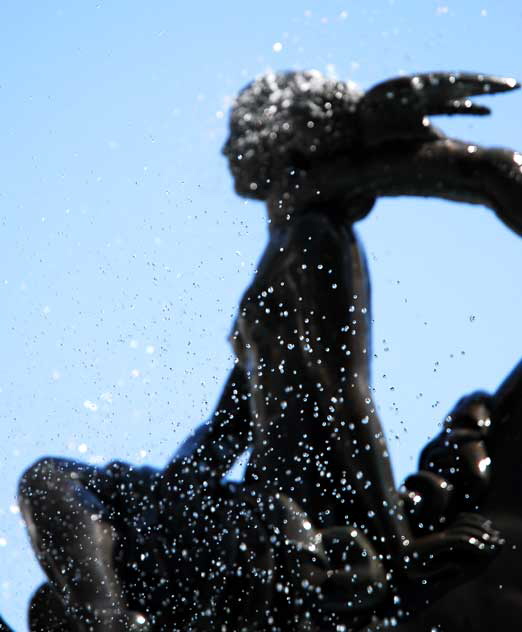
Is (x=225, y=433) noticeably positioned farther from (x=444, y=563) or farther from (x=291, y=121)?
(x=291, y=121)

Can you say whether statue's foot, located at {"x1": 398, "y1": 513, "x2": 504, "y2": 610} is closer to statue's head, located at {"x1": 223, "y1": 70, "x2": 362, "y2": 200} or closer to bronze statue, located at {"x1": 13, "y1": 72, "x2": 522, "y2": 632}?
bronze statue, located at {"x1": 13, "y1": 72, "x2": 522, "y2": 632}

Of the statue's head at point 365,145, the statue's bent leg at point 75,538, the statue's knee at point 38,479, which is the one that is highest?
the statue's head at point 365,145

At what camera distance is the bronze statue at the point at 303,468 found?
484 cm

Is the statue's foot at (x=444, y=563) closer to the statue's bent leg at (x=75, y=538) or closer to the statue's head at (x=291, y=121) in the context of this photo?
the statue's bent leg at (x=75, y=538)

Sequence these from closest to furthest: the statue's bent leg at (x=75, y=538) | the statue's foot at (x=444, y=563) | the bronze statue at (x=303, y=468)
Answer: the statue's bent leg at (x=75, y=538) → the bronze statue at (x=303, y=468) → the statue's foot at (x=444, y=563)

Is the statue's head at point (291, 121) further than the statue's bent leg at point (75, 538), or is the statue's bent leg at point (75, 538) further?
the statue's head at point (291, 121)

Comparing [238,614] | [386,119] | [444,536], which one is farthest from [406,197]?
[238,614]

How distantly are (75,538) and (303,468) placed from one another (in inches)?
27.5

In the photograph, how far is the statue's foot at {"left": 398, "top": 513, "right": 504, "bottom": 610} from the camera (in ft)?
16.3

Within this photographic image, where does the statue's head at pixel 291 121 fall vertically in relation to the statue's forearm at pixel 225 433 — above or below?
above

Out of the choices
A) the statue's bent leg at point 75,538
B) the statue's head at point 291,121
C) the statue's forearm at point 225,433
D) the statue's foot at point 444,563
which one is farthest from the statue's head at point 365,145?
the statue's bent leg at point 75,538

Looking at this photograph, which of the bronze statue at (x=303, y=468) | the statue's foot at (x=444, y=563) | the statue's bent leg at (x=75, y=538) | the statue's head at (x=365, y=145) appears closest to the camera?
the statue's bent leg at (x=75, y=538)

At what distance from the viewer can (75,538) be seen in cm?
482

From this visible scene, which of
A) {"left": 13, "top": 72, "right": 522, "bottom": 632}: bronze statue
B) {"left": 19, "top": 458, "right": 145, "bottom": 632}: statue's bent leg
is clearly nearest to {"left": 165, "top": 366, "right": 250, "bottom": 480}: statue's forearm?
{"left": 13, "top": 72, "right": 522, "bottom": 632}: bronze statue
